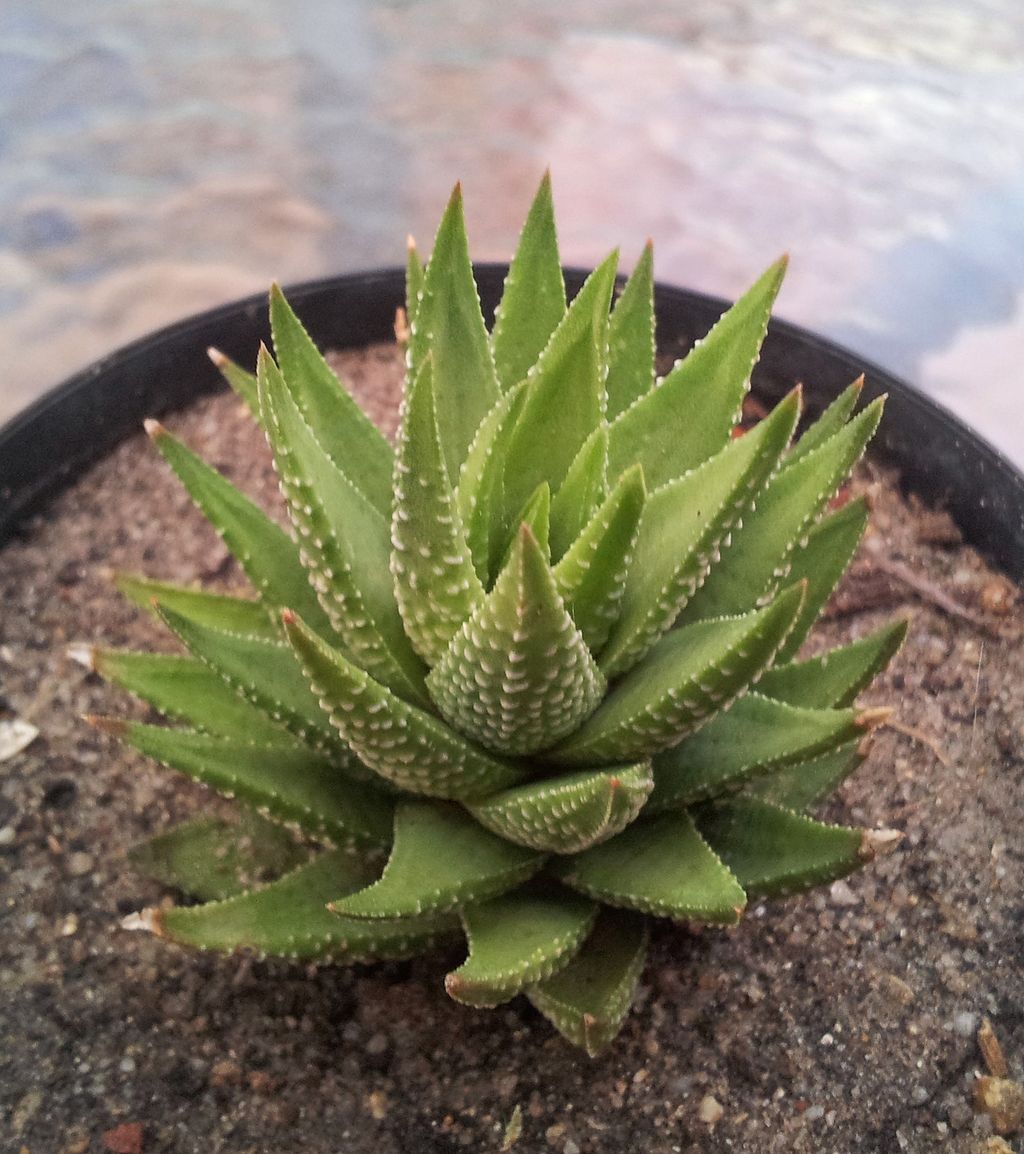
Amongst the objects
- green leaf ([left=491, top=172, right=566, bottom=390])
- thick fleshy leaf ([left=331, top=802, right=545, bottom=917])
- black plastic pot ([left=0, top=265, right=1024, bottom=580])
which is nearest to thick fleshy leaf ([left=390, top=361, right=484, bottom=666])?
thick fleshy leaf ([left=331, top=802, right=545, bottom=917])

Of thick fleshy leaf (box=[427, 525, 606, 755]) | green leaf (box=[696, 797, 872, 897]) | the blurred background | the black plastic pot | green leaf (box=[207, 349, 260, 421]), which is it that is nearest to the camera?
thick fleshy leaf (box=[427, 525, 606, 755])

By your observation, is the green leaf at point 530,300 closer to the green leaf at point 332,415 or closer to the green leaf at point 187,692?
the green leaf at point 332,415

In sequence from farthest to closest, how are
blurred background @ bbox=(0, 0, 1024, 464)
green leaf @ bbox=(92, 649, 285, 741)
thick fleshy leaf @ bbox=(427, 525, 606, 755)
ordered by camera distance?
blurred background @ bbox=(0, 0, 1024, 464) → green leaf @ bbox=(92, 649, 285, 741) → thick fleshy leaf @ bbox=(427, 525, 606, 755)

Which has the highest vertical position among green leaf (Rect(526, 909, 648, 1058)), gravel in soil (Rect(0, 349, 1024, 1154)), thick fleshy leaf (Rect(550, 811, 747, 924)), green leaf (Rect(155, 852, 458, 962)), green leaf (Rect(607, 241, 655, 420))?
green leaf (Rect(607, 241, 655, 420))

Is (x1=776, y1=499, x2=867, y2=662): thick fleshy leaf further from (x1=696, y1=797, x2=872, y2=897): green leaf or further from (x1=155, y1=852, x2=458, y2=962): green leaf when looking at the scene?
(x1=155, y1=852, x2=458, y2=962): green leaf

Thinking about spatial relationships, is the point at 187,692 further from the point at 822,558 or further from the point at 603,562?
the point at 822,558

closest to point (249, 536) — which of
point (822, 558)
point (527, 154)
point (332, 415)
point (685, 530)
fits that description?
point (332, 415)
